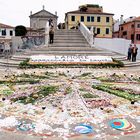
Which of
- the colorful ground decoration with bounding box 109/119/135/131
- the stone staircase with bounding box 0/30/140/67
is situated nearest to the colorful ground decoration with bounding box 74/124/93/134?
the colorful ground decoration with bounding box 109/119/135/131

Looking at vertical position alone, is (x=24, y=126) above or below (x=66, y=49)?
below

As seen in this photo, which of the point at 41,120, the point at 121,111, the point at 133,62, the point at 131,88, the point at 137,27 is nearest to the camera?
the point at 41,120

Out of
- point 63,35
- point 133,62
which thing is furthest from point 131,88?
point 63,35

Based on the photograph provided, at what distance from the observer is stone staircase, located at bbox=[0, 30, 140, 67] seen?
1734cm

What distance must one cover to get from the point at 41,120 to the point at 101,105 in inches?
78.9

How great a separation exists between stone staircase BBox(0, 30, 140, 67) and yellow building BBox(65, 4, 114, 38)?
24.7 metres

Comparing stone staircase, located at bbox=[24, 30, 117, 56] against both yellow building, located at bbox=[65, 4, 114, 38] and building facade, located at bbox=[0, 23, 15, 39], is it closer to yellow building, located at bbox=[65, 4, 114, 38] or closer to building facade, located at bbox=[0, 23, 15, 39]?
yellow building, located at bbox=[65, 4, 114, 38]

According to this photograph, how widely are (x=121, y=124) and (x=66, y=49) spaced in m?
14.5

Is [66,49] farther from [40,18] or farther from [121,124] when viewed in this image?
[40,18]

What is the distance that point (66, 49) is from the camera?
2039cm

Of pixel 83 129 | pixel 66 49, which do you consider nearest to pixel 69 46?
pixel 66 49

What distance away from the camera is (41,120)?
6.44 m

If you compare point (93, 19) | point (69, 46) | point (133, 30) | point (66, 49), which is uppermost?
point (93, 19)

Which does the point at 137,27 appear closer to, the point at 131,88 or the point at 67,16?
the point at 67,16
